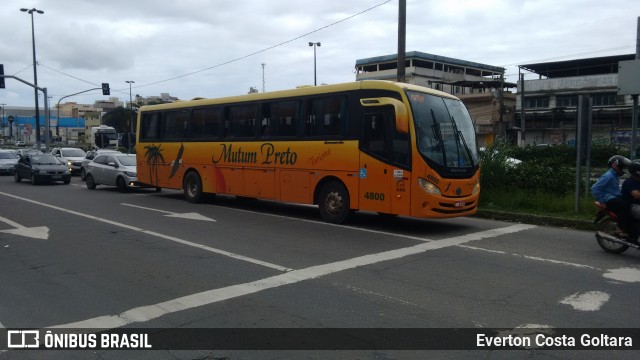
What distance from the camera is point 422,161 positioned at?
1003 centimetres

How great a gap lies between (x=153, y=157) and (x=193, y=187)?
2.81m

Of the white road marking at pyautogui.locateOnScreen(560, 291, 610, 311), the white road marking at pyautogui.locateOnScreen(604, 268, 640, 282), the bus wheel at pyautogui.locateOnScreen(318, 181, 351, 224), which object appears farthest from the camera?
the bus wheel at pyautogui.locateOnScreen(318, 181, 351, 224)

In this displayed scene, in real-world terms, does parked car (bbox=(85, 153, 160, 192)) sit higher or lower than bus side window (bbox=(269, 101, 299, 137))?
lower

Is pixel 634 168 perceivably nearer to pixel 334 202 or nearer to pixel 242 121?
pixel 334 202

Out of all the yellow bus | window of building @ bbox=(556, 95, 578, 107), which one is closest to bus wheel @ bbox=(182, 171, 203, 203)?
the yellow bus

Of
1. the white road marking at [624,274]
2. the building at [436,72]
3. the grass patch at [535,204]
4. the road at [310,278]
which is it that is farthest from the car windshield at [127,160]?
the building at [436,72]

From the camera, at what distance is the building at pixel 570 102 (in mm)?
53062

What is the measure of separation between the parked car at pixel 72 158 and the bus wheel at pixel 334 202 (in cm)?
2173

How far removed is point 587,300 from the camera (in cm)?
586

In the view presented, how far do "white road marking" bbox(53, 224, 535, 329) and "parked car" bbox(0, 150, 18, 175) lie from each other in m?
30.2

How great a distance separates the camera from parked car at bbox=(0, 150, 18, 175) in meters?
31.2

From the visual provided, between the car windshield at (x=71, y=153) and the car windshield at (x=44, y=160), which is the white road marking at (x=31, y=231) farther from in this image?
the car windshield at (x=71, y=153)

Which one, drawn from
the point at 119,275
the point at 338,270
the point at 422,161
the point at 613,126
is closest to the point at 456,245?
the point at 422,161

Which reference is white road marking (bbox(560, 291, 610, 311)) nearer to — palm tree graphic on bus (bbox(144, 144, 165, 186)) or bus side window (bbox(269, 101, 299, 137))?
bus side window (bbox(269, 101, 299, 137))
